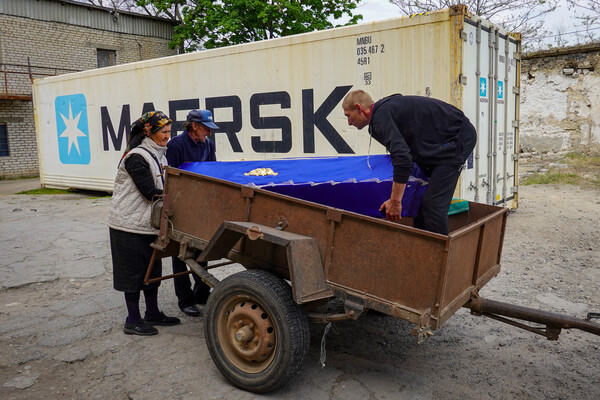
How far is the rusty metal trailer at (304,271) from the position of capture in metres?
2.66

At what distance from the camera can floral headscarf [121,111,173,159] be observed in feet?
12.5

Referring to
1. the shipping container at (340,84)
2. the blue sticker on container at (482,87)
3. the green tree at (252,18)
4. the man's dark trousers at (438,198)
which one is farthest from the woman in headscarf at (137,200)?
the green tree at (252,18)

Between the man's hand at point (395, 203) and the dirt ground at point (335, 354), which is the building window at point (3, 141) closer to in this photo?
the dirt ground at point (335, 354)

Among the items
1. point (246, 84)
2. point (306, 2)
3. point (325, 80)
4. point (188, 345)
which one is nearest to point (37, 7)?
point (306, 2)

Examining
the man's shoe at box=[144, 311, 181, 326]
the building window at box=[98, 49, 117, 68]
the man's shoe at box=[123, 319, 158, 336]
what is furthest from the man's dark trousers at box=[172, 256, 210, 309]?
the building window at box=[98, 49, 117, 68]

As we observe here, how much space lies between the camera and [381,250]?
2.74m

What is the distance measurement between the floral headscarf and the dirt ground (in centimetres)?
155

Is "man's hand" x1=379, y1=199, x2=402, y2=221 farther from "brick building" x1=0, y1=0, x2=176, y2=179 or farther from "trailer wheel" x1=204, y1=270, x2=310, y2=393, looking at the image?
"brick building" x1=0, y1=0, x2=176, y2=179

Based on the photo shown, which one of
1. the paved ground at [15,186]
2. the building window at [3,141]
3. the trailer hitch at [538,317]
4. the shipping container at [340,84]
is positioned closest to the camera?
the trailer hitch at [538,317]

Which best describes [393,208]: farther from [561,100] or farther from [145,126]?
[561,100]

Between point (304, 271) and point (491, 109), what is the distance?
551 centimetres

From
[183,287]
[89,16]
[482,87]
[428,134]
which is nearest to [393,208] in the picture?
[428,134]

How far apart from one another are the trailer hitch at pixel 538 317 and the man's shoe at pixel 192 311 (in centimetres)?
240

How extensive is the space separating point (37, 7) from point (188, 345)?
20.8 meters
